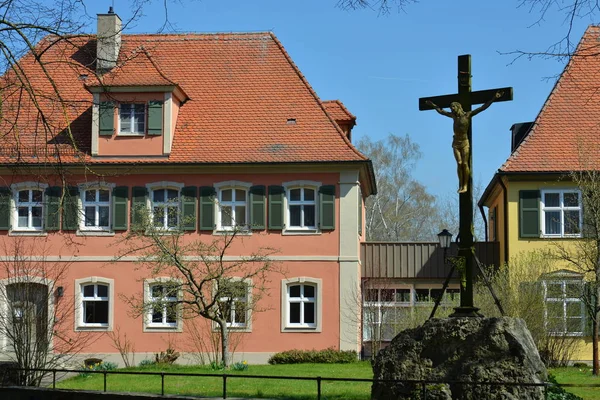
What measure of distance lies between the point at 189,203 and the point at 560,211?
11.3 m

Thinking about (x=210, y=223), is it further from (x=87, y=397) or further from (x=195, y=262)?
(x=87, y=397)

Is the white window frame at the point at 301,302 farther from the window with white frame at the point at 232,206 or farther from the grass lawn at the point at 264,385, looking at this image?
the grass lawn at the point at 264,385

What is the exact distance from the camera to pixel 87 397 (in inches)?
595

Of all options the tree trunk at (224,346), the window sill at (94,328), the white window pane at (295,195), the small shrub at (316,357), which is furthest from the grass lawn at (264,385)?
the white window pane at (295,195)

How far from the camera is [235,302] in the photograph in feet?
91.6

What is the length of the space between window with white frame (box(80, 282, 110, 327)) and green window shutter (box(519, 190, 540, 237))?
12.9m

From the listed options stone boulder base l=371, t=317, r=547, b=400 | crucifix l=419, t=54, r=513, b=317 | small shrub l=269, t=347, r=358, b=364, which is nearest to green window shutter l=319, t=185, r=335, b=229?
small shrub l=269, t=347, r=358, b=364

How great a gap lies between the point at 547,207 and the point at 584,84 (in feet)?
18.2

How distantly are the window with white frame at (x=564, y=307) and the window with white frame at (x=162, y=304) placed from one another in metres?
10.2

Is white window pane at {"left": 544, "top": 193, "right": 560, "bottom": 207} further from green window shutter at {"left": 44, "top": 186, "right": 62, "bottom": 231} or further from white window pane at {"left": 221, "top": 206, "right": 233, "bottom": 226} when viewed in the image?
green window shutter at {"left": 44, "top": 186, "right": 62, "bottom": 231}

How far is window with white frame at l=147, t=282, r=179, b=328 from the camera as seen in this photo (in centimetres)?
2734

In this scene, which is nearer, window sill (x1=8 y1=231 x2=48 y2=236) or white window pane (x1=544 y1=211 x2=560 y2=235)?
white window pane (x1=544 y1=211 x2=560 y2=235)

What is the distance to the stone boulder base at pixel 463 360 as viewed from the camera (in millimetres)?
12609

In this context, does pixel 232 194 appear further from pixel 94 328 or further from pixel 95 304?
Result: pixel 94 328
